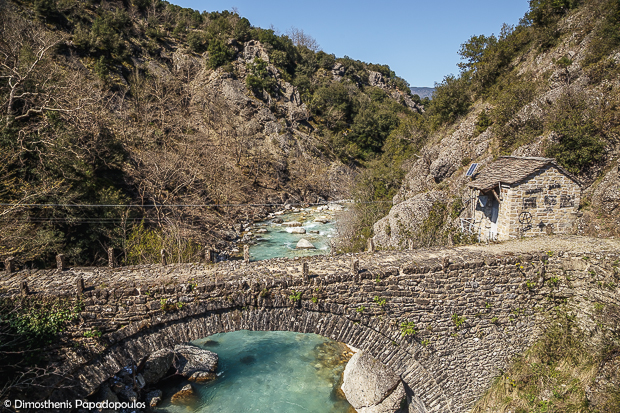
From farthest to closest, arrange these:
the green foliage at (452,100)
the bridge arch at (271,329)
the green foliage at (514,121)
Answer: the green foliage at (452,100)
the green foliage at (514,121)
the bridge arch at (271,329)

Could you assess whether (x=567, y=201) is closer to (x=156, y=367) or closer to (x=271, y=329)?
(x=271, y=329)

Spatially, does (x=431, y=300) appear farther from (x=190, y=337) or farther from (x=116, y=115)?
(x=116, y=115)

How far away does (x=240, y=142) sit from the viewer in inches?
1662

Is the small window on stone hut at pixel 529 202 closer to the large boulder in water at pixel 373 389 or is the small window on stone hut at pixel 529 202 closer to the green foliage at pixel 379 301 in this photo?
the green foliage at pixel 379 301

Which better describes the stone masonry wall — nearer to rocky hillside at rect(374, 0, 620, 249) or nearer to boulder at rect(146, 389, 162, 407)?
rocky hillside at rect(374, 0, 620, 249)

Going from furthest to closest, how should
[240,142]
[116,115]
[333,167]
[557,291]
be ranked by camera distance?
[333,167] < [240,142] < [116,115] < [557,291]

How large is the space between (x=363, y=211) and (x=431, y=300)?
1684 centimetres

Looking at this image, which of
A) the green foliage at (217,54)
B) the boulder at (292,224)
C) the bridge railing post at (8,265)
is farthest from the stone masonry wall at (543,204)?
the green foliage at (217,54)

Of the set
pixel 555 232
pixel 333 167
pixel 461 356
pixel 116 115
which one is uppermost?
pixel 116 115

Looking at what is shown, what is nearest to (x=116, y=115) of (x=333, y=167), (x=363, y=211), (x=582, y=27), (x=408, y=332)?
(x=363, y=211)

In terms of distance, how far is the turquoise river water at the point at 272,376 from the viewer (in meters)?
11.7

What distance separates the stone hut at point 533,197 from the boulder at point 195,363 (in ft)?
43.0

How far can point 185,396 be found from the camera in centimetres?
1194

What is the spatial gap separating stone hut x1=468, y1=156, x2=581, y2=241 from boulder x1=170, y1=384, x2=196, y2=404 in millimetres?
13494
